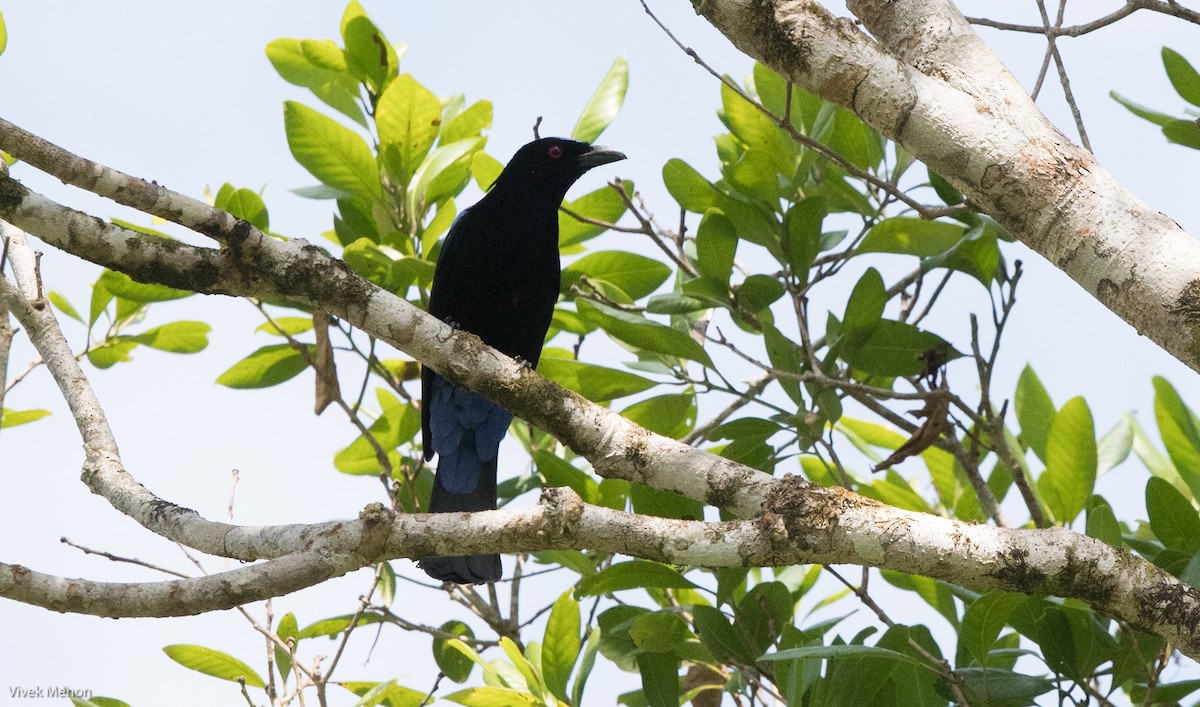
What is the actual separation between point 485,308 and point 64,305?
1.71 metres

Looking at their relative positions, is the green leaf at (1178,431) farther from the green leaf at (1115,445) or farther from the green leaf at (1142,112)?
the green leaf at (1142,112)

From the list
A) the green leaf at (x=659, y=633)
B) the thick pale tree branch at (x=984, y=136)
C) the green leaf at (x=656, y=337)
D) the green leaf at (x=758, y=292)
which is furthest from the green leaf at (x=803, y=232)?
the green leaf at (x=659, y=633)

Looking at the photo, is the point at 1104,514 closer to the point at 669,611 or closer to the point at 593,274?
the point at 669,611

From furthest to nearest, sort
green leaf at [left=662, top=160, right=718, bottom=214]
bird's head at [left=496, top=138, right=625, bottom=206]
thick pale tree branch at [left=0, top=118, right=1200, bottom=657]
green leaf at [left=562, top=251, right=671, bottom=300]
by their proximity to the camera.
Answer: bird's head at [left=496, top=138, right=625, bottom=206] → green leaf at [left=562, top=251, right=671, bottom=300] → green leaf at [left=662, top=160, right=718, bottom=214] → thick pale tree branch at [left=0, top=118, right=1200, bottom=657]

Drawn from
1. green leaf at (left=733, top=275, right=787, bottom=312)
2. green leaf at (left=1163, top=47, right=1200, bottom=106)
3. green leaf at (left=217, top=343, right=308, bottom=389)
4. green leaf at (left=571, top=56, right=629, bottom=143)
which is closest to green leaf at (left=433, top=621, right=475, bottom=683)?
green leaf at (left=217, top=343, right=308, bottom=389)

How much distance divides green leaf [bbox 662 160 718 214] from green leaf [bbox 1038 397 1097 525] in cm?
132

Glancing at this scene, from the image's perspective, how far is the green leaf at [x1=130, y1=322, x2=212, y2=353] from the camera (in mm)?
4594

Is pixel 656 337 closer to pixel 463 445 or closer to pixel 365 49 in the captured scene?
pixel 463 445

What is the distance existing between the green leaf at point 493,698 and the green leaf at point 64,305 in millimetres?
2355

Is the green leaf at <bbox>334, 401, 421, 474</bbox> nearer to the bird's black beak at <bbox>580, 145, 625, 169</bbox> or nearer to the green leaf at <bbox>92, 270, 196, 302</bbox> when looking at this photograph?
the green leaf at <bbox>92, 270, 196, 302</bbox>

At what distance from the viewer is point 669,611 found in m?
3.36

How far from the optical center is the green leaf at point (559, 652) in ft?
11.1

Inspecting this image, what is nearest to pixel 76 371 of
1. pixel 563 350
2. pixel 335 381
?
pixel 335 381

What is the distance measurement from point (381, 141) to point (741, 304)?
4.81 ft
